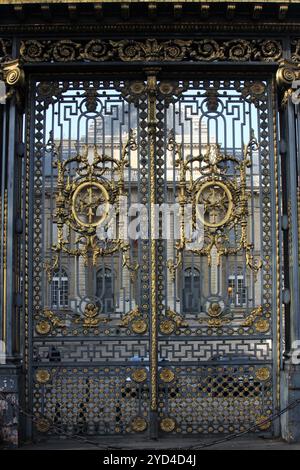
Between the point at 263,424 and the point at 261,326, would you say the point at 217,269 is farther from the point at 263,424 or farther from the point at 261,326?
the point at 263,424

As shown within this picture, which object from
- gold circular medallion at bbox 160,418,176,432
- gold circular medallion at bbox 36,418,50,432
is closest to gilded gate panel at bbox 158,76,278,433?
gold circular medallion at bbox 160,418,176,432

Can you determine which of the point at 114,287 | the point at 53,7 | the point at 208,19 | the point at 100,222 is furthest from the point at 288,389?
the point at 53,7

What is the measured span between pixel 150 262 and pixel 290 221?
1.91 m

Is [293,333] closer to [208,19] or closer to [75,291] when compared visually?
[75,291]

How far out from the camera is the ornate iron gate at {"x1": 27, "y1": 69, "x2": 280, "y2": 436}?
8.80 meters

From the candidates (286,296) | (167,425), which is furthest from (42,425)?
(286,296)

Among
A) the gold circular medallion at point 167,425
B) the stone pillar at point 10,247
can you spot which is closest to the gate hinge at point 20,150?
the stone pillar at point 10,247

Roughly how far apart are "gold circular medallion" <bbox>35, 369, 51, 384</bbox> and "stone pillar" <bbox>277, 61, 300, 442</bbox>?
3023mm

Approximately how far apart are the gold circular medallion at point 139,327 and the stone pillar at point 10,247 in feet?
4.91

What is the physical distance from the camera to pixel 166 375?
880 cm

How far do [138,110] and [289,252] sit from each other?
9.19 ft

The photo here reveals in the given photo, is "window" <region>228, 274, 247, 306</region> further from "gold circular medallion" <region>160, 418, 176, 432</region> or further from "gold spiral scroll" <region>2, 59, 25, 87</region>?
"gold spiral scroll" <region>2, 59, 25, 87</region>

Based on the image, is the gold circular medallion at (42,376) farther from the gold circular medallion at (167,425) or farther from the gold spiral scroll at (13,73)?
the gold spiral scroll at (13,73)

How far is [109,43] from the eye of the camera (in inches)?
359
